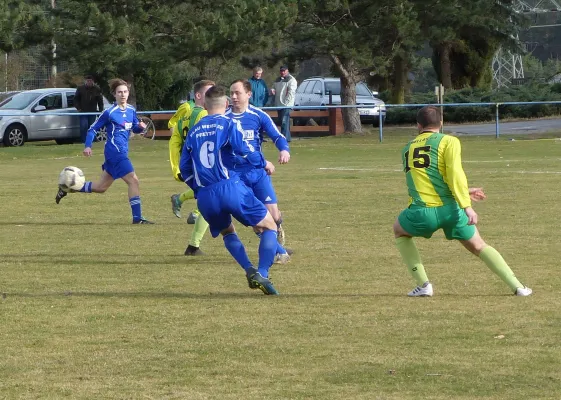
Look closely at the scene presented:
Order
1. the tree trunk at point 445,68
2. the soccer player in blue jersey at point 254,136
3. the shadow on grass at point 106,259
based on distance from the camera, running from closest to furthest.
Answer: the soccer player in blue jersey at point 254,136, the shadow on grass at point 106,259, the tree trunk at point 445,68

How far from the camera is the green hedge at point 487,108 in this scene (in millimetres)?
40562

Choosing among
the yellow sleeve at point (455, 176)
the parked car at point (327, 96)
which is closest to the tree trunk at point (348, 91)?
the parked car at point (327, 96)

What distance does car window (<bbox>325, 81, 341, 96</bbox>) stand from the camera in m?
39.3

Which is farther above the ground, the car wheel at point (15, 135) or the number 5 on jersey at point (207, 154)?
the number 5 on jersey at point (207, 154)

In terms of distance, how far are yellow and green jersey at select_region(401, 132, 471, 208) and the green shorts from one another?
0.16ft

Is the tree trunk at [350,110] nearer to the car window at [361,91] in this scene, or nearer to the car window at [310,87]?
the car window at [310,87]

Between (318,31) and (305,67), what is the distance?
43.6 meters

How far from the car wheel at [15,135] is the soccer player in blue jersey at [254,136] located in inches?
880

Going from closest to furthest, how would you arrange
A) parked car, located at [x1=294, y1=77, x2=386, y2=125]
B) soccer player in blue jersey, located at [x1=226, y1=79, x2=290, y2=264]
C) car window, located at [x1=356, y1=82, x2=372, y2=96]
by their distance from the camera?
soccer player in blue jersey, located at [x1=226, y1=79, x2=290, y2=264], parked car, located at [x1=294, y1=77, x2=386, y2=125], car window, located at [x1=356, y1=82, x2=372, y2=96]

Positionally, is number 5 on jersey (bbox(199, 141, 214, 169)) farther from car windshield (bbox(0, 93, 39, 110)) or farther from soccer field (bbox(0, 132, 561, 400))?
car windshield (bbox(0, 93, 39, 110))

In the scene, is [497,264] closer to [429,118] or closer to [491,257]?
[491,257]

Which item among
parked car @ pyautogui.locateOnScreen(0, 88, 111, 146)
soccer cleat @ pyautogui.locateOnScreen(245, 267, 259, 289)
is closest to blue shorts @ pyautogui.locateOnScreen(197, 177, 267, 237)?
soccer cleat @ pyautogui.locateOnScreen(245, 267, 259, 289)

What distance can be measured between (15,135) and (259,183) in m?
22.7

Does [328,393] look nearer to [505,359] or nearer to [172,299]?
[505,359]
